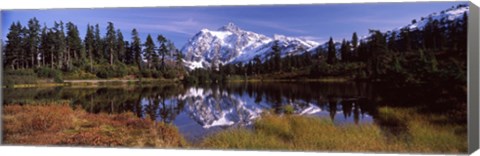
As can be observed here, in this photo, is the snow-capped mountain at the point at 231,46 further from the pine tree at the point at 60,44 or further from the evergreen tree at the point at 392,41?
the pine tree at the point at 60,44

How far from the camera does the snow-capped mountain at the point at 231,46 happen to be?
42.2 ft

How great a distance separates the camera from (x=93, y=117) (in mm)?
13555

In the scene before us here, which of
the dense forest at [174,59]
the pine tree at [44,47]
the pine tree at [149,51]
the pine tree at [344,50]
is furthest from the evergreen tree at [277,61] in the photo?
the pine tree at [44,47]

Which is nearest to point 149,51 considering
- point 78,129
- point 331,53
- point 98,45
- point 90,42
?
point 98,45

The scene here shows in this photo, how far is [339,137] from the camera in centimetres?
1230

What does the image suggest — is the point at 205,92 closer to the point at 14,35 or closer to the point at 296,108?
the point at 296,108

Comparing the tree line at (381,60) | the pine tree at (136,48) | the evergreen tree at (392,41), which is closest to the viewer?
the tree line at (381,60)

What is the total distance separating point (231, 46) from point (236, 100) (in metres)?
1.14

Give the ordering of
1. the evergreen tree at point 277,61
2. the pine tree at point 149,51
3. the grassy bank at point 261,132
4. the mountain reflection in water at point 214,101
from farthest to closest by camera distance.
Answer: the pine tree at point 149,51 < the evergreen tree at point 277,61 < the mountain reflection in water at point 214,101 < the grassy bank at point 261,132

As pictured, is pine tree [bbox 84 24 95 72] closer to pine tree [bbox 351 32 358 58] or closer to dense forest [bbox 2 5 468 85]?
dense forest [bbox 2 5 468 85]

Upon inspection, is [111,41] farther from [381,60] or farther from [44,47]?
[381,60]

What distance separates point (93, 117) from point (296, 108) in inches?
151

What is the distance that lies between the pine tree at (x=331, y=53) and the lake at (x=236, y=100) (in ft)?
1.49

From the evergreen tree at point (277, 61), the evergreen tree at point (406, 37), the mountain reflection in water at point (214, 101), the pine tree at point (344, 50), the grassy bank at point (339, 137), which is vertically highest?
the evergreen tree at point (406, 37)
